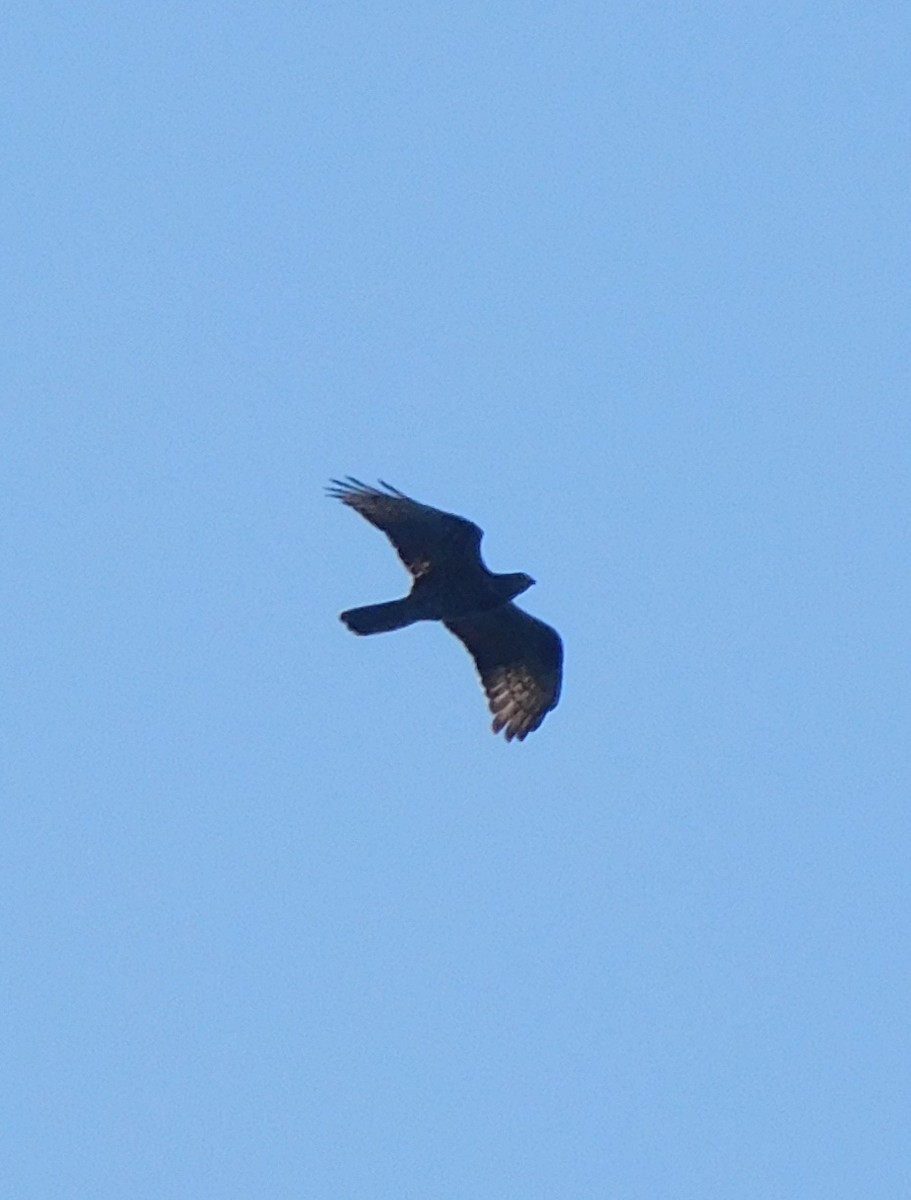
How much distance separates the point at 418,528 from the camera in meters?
27.8

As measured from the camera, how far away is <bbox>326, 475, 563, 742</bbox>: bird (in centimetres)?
2769

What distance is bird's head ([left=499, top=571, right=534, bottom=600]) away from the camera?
28203 mm

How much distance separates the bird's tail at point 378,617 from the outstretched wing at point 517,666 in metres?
1.24

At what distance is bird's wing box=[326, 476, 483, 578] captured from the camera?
27.6 metres

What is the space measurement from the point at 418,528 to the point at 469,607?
961 millimetres

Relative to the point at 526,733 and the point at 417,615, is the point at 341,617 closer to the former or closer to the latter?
the point at 417,615

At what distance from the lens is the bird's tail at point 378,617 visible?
27.7 m

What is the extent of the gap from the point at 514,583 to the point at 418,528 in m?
1.11

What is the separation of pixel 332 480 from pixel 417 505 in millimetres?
815

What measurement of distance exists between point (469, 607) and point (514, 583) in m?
0.47

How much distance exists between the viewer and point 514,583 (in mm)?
28234

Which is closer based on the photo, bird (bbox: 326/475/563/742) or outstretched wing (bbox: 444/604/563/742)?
bird (bbox: 326/475/563/742)

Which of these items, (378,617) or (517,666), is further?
(517,666)

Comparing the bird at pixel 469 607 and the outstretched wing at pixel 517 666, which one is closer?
the bird at pixel 469 607
